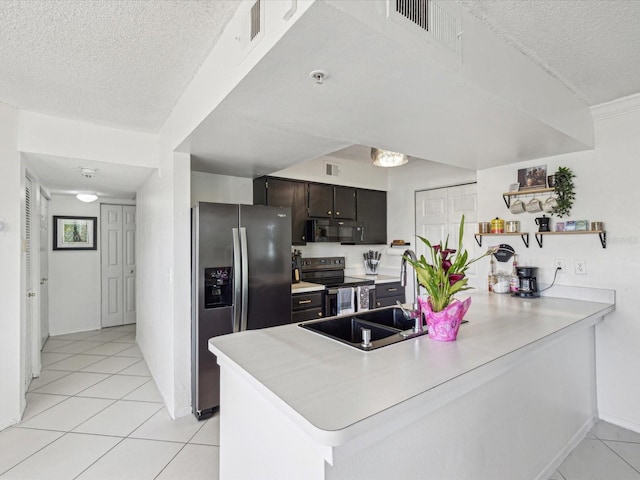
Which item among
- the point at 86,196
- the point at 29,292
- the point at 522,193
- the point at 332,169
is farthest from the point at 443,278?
the point at 86,196

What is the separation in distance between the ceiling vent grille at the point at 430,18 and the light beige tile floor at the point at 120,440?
239 cm

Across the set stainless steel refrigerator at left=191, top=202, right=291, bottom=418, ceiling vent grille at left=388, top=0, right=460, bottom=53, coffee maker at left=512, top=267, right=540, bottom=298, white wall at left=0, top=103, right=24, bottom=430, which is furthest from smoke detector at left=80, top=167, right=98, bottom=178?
coffee maker at left=512, top=267, right=540, bottom=298

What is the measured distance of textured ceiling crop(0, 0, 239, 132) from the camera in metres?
1.46

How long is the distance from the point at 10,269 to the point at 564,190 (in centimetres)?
428

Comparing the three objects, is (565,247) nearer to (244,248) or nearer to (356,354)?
(356,354)

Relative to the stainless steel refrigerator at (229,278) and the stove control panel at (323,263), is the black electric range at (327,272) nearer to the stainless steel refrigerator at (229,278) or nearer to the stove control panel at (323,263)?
the stove control panel at (323,263)

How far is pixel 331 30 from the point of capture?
1.13m

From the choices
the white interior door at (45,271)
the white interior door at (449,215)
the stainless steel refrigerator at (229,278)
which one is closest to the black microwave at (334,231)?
the white interior door at (449,215)

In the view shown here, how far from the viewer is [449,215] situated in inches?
170

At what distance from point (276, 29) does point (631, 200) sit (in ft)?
8.83

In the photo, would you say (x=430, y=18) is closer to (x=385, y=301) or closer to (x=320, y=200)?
(x=320, y=200)

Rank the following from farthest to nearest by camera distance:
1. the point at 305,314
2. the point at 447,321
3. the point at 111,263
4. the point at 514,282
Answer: the point at 111,263, the point at 305,314, the point at 514,282, the point at 447,321

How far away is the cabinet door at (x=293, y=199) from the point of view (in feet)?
12.8

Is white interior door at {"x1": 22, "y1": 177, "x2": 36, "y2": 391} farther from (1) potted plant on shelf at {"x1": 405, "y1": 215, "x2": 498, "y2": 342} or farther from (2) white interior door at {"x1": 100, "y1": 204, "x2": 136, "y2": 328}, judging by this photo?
(1) potted plant on shelf at {"x1": 405, "y1": 215, "x2": 498, "y2": 342}
